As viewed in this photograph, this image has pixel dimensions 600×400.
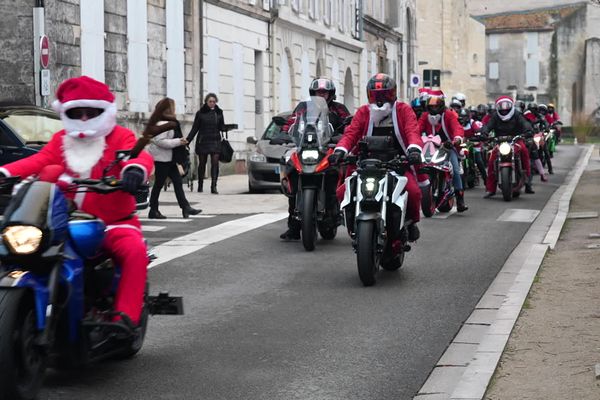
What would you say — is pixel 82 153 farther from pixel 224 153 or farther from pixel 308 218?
pixel 224 153

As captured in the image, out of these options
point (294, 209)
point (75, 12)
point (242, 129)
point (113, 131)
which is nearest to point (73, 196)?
point (113, 131)

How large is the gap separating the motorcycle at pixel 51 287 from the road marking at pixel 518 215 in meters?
11.3

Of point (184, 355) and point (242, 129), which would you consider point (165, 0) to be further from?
point (184, 355)

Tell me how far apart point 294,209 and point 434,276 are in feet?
8.98

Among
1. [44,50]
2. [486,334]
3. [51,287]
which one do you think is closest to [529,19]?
[44,50]

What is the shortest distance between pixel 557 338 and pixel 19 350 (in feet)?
11.2

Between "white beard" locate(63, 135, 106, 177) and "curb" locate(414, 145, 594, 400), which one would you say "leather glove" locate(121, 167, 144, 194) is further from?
"curb" locate(414, 145, 594, 400)

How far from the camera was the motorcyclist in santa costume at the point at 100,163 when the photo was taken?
655cm

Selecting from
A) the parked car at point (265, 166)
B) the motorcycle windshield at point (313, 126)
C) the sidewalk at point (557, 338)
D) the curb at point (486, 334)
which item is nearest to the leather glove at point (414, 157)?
the curb at point (486, 334)

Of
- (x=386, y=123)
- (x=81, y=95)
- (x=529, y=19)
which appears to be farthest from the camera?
(x=529, y=19)

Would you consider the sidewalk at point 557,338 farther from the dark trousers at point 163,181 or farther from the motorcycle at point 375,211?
the dark trousers at point 163,181

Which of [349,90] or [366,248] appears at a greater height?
[349,90]

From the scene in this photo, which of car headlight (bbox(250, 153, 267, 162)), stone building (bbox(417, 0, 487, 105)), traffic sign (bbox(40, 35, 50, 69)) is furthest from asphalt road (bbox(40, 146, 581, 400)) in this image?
stone building (bbox(417, 0, 487, 105))

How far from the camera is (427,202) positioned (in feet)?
52.7
